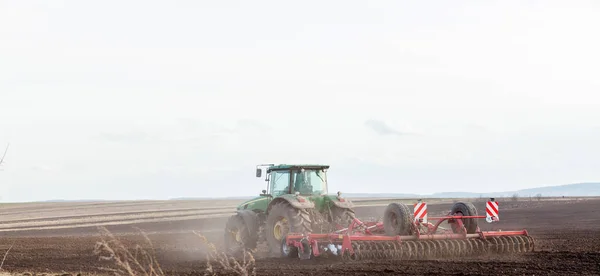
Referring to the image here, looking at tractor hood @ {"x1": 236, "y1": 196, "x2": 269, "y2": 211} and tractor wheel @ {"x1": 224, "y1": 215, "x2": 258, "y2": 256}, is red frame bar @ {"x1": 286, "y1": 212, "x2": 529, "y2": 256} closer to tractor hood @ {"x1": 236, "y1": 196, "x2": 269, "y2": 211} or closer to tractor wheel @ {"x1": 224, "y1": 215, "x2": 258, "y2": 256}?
tractor wheel @ {"x1": 224, "y1": 215, "x2": 258, "y2": 256}

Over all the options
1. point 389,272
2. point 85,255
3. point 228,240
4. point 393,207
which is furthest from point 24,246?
point 389,272

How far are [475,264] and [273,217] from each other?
17.1 ft

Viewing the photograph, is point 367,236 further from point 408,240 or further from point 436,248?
point 436,248

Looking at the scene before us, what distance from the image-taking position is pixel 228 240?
18172mm

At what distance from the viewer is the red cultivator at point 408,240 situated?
14.5 metres

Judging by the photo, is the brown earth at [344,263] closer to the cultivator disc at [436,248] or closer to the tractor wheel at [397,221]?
the cultivator disc at [436,248]

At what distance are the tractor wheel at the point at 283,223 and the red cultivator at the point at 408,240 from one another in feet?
1.17

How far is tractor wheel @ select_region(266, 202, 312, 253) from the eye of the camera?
51.0 feet

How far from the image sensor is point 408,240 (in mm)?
14977

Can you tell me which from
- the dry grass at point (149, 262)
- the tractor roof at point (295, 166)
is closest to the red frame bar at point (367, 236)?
the dry grass at point (149, 262)

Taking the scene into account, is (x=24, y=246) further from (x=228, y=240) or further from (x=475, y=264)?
(x=475, y=264)

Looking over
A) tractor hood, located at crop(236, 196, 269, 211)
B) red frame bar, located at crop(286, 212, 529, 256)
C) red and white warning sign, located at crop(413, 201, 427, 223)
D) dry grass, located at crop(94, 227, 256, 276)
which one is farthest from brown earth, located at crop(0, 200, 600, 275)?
tractor hood, located at crop(236, 196, 269, 211)

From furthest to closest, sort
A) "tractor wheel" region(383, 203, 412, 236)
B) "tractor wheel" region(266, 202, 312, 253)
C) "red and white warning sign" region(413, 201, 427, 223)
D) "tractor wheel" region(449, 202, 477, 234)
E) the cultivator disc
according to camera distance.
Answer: "tractor wheel" region(449, 202, 477, 234) → "red and white warning sign" region(413, 201, 427, 223) → "tractor wheel" region(266, 202, 312, 253) → "tractor wheel" region(383, 203, 412, 236) → the cultivator disc

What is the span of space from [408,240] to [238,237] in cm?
467
